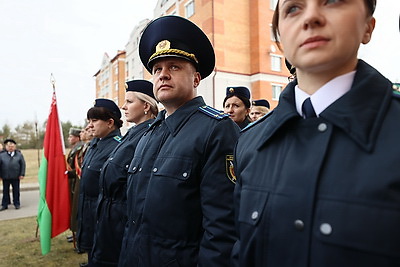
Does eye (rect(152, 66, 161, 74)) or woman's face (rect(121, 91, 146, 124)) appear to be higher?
eye (rect(152, 66, 161, 74))

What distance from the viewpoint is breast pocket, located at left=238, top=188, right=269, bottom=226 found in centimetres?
103

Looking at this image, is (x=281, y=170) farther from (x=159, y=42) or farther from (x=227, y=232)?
(x=159, y=42)

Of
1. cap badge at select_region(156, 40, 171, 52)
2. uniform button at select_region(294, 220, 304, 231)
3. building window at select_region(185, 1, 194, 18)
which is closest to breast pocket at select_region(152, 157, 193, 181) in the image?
cap badge at select_region(156, 40, 171, 52)

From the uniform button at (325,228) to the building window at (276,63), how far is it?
1960cm

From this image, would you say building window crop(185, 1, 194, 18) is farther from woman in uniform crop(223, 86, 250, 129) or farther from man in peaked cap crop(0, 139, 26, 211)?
woman in uniform crop(223, 86, 250, 129)

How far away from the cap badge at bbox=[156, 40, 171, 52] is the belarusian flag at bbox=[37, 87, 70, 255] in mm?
3865

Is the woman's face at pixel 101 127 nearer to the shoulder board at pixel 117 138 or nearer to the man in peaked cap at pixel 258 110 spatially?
the shoulder board at pixel 117 138

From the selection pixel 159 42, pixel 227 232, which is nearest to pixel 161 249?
pixel 227 232

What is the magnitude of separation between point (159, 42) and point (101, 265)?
1990 millimetres

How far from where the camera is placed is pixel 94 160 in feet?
11.8

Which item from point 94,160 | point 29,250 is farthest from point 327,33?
point 29,250

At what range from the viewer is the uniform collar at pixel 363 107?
→ 0.86 meters

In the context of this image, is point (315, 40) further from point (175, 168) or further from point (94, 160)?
point (94, 160)

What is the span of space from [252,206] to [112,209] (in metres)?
1.94
